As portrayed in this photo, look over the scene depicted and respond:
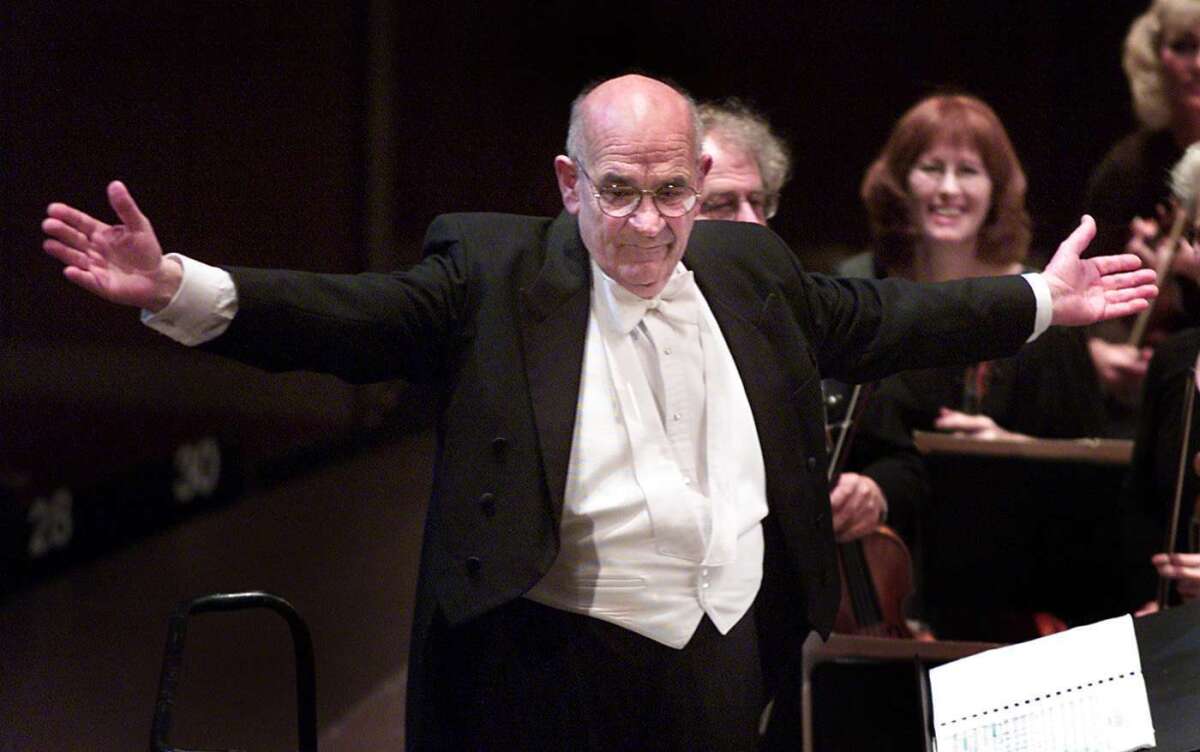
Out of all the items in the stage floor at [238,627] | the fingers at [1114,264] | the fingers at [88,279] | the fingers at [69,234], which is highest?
the fingers at [69,234]

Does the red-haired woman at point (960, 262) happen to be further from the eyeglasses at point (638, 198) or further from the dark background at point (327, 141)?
the dark background at point (327, 141)

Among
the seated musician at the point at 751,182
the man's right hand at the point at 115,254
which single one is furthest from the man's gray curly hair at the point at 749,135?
the man's right hand at the point at 115,254

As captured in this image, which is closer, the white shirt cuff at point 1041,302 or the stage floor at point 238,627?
the white shirt cuff at point 1041,302

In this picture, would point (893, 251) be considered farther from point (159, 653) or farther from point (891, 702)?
point (159, 653)

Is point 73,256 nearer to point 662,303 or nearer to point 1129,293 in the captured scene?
point 662,303

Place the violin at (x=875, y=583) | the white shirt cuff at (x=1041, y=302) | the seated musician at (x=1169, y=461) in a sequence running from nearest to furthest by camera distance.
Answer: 1. the white shirt cuff at (x=1041, y=302)
2. the seated musician at (x=1169, y=461)
3. the violin at (x=875, y=583)

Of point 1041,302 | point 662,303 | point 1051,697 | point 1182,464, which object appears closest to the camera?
point 1051,697

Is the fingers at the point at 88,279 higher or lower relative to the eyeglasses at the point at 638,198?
lower

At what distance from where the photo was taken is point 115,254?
76.7 inches

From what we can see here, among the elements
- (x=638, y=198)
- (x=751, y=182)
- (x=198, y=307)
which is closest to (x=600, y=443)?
(x=638, y=198)

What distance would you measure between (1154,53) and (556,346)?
255cm

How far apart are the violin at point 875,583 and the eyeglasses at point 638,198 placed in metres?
1.18

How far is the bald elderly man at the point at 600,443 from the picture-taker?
2.20 m

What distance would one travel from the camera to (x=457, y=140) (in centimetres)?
545
